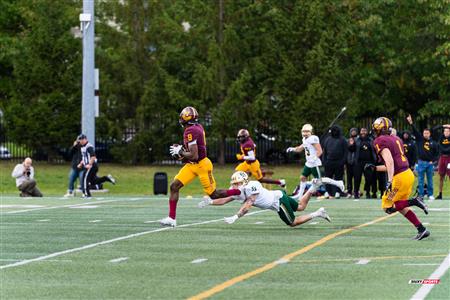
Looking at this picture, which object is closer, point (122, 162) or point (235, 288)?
point (235, 288)

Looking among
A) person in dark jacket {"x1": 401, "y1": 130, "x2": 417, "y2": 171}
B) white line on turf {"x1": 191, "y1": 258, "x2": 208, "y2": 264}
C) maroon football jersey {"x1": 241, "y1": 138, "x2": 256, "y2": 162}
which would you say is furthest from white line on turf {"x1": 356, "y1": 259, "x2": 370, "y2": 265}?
person in dark jacket {"x1": 401, "y1": 130, "x2": 417, "y2": 171}

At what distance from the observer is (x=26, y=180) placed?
102ft

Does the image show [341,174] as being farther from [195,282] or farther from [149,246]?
[195,282]

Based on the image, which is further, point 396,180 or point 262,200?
point 262,200

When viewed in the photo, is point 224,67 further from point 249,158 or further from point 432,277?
point 432,277

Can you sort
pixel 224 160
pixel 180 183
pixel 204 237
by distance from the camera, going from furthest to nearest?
pixel 224 160, pixel 180 183, pixel 204 237

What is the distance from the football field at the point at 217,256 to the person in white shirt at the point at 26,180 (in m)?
7.02

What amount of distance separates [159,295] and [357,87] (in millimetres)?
35031

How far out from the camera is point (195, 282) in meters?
13.1

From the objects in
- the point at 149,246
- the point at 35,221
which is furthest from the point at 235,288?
the point at 35,221

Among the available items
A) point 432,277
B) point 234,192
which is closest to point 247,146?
point 234,192

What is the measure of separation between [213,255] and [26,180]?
52.6 feet

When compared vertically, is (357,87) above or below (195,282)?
above

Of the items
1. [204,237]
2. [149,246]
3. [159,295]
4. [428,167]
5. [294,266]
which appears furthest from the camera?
[428,167]
